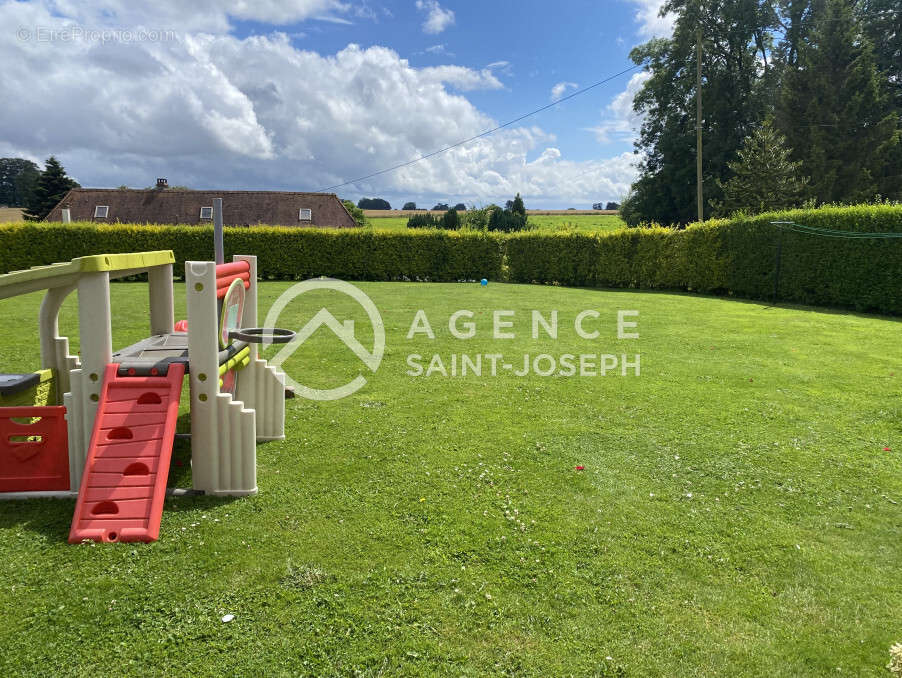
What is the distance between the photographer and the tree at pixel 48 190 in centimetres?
5122

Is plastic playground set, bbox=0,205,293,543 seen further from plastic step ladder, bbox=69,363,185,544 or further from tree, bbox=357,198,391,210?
tree, bbox=357,198,391,210

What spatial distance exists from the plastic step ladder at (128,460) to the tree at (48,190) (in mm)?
59417

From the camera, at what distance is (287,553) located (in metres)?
3.35

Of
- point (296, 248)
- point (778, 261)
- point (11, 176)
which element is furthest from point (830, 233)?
point (11, 176)

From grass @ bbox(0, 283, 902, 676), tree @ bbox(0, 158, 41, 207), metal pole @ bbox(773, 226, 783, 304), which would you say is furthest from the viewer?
tree @ bbox(0, 158, 41, 207)

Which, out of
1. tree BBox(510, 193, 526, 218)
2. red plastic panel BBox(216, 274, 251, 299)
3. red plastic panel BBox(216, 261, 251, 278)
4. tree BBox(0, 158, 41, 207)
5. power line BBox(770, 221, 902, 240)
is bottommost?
red plastic panel BBox(216, 274, 251, 299)

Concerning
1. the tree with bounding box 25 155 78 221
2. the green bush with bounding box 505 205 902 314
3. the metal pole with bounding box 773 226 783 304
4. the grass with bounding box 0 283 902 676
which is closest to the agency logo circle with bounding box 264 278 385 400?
the grass with bounding box 0 283 902 676

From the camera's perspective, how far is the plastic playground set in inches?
142

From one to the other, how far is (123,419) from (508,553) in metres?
2.70

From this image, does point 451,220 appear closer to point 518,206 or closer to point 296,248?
point 518,206

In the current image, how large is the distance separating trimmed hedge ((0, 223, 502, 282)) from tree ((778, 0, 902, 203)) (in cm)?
1850

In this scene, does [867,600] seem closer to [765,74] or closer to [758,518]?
[758,518]

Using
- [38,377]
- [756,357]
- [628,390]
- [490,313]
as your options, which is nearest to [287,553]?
[38,377]

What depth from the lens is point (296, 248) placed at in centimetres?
2478
